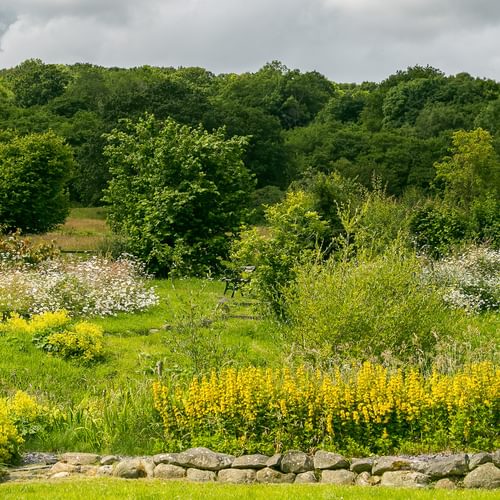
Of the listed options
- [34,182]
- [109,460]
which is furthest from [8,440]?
[34,182]

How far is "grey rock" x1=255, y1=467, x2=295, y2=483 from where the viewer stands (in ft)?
25.3

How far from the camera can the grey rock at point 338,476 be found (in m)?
7.56

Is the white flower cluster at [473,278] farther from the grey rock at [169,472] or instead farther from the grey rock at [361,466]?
the grey rock at [169,472]

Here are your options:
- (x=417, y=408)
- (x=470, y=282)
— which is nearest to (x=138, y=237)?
(x=470, y=282)

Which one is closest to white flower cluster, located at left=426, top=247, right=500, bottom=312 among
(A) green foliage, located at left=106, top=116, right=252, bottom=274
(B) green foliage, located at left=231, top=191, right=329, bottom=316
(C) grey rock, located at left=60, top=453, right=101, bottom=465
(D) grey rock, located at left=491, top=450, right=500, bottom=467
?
(B) green foliage, located at left=231, top=191, right=329, bottom=316

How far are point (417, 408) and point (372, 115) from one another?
60.4 m

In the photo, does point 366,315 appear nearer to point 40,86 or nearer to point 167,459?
point 167,459

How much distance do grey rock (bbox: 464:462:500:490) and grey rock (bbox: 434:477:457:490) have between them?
12cm

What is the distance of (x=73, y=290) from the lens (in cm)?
1562

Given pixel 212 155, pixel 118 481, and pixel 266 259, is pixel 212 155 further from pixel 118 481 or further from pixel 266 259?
pixel 118 481

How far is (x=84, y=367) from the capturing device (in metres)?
11.8

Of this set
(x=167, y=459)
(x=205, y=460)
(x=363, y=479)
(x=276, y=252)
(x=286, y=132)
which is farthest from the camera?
(x=286, y=132)

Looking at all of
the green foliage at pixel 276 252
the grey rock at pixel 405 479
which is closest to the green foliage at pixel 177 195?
the green foliage at pixel 276 252

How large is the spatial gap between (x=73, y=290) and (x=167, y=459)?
817cm
